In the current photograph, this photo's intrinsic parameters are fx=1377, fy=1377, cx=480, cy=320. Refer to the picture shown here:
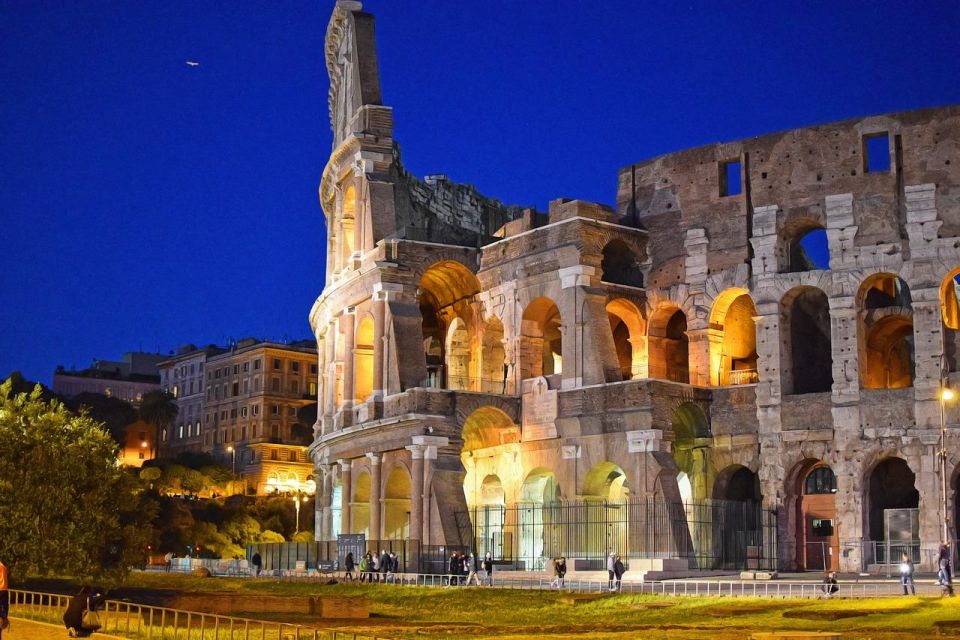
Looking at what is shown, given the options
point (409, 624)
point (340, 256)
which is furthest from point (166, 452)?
point (409, 624)

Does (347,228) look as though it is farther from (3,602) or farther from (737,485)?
(3,602)

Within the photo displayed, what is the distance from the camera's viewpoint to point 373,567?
4309 centimetres

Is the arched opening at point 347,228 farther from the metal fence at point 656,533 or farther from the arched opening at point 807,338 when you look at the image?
the arched opening at point 807,338

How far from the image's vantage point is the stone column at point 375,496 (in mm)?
47750

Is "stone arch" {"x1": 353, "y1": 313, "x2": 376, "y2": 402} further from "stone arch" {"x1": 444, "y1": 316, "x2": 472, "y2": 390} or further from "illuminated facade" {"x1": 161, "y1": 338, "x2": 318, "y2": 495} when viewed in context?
"illuminated facade" {"x1": 161, "y1": 338, "x2": 318, "y2": 495}

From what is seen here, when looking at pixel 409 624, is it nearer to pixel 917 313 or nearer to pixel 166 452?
pixel 917 313

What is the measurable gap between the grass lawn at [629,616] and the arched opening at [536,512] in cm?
1091

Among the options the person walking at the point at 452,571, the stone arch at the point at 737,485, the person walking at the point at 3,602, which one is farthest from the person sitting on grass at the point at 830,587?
the person walking at the point at 3,602

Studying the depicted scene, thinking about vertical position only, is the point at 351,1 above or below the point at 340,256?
above

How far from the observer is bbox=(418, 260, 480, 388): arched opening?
51562 mm

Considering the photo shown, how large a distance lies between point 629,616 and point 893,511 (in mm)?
14547

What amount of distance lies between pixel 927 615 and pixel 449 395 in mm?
23103

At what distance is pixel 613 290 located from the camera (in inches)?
1810

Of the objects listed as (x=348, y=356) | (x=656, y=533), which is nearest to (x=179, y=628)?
(x=656, y=533)
